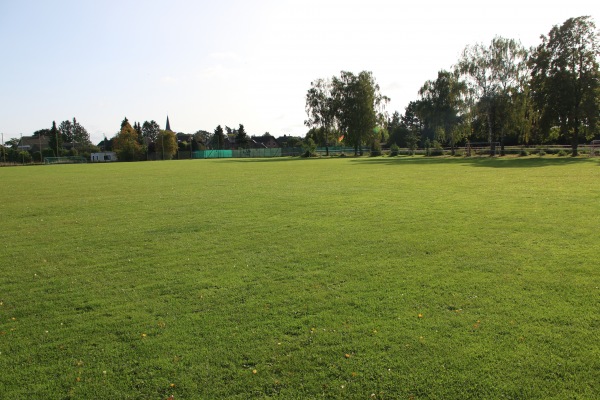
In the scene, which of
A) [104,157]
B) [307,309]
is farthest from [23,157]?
[307,309]

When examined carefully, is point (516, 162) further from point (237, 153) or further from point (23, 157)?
point (23, 157)

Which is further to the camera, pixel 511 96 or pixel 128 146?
pixel 128 146

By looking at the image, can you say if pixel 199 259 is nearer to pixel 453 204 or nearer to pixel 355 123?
pixel 453 204

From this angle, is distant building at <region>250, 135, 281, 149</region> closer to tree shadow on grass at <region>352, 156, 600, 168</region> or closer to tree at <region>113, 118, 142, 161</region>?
tree at <region>113, 118, 142, 161</region>

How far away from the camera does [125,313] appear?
18.0ft

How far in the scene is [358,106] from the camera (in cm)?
7419

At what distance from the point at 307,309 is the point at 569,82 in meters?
49.5

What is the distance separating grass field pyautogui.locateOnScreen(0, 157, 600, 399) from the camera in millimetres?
3879

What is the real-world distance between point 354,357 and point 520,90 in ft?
186

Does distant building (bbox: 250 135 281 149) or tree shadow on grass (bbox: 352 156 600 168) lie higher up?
distant building (bbox: 250 135 281 149)

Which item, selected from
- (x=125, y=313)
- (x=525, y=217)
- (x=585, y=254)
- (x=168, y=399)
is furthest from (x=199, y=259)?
(x=525, y=217)

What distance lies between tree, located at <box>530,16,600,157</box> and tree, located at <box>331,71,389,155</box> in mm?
30848

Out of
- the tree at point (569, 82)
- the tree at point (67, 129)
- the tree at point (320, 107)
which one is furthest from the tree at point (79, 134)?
the tree at point (569, 82)

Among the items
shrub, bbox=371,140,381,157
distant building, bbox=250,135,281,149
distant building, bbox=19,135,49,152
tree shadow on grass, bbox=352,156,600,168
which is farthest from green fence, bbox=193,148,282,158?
tree shadow on grass, bbox=352,156,600,168
